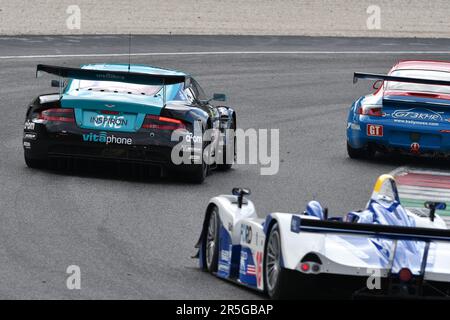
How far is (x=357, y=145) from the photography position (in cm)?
1711

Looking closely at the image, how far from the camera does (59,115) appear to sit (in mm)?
13898

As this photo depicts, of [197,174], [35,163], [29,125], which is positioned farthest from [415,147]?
[29,125]

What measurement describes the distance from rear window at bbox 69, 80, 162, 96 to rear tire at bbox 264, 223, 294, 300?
245 inches

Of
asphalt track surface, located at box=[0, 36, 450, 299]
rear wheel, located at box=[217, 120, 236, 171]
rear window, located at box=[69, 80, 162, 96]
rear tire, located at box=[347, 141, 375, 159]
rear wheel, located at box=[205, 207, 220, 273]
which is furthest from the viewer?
rear tire, located at box=[347, 141, 375, 159]

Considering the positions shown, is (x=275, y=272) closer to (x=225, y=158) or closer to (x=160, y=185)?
(x=160, y=185)

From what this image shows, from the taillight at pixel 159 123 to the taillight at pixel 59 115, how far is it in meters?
0.77

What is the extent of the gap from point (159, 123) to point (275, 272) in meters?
5.86

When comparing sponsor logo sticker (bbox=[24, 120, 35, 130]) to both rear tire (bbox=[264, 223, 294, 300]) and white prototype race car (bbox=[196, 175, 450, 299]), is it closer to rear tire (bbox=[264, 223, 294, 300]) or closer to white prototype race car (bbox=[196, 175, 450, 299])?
white prototype race car (bbox=[196, 175, 450, 299])

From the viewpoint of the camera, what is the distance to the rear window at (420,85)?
56.3 ft

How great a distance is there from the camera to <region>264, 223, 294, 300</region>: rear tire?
312 inches

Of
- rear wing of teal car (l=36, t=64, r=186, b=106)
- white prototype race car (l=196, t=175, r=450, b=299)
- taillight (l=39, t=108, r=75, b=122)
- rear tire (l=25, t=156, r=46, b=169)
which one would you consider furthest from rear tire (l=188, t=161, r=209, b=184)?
white prototype race car (l=196, t=175, r=450, b=299)
